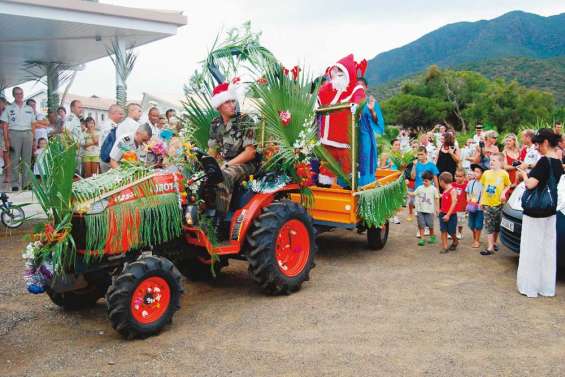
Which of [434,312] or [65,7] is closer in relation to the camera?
[434,312]

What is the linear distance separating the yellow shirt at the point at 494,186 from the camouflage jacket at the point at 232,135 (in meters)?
3.51

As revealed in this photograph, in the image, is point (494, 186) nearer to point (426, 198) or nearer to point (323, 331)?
point (426, 198)

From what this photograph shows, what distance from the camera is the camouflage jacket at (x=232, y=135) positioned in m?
5.32

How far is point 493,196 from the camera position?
23.0 feet

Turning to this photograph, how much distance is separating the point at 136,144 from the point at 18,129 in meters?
6.49

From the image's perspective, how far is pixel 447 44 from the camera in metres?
88.7

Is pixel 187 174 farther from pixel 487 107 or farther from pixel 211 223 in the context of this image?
pixel 487 107

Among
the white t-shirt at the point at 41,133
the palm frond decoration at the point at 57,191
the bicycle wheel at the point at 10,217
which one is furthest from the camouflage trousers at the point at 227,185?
the white t-shirt at the point at 41,133

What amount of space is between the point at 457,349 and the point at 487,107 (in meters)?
A: 29.7

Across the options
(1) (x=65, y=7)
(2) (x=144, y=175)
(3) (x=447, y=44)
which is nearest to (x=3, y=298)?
(2) (x=144, y=175)

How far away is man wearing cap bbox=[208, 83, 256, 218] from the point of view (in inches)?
203

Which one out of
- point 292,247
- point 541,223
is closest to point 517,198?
point 541,223

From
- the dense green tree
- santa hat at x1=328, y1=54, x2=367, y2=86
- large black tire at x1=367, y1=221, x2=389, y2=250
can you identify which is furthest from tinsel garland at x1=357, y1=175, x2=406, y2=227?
the dense green tree

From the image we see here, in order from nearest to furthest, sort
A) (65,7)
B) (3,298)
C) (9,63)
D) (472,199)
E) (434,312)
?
(434,312) → (3,298) → (472,199) → (65,7) → (9,63)
